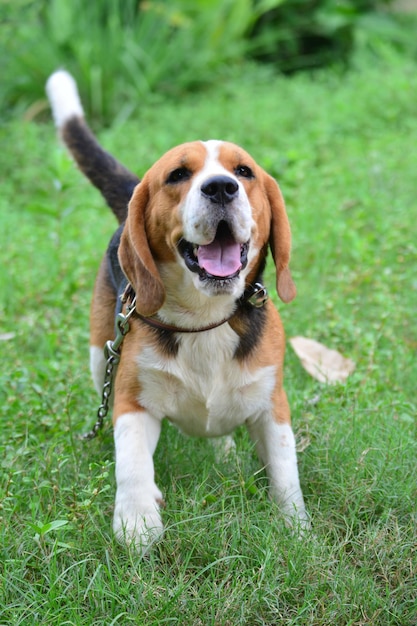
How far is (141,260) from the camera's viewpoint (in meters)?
3.09

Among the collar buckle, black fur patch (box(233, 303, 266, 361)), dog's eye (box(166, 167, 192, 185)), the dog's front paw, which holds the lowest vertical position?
the dog's front paw

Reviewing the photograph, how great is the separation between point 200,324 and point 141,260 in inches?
13.3

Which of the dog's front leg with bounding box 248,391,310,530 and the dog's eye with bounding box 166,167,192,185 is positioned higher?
the dog's eye with bounding box 166,167,192,185

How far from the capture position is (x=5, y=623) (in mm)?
2523

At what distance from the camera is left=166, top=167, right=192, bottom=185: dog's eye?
3.11 m

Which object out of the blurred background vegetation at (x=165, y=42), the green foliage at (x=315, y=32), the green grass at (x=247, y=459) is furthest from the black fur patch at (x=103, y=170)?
the green foliage at (x=315, y=32)

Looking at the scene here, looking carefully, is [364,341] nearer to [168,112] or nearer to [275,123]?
[275,123]

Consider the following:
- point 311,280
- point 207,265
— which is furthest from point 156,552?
point 311,280

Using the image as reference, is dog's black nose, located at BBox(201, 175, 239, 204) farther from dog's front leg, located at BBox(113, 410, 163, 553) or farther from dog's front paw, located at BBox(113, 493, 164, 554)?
dog's front paw, located at BBox(113, 493, 164, 554)

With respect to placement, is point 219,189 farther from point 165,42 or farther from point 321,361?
point 165,42

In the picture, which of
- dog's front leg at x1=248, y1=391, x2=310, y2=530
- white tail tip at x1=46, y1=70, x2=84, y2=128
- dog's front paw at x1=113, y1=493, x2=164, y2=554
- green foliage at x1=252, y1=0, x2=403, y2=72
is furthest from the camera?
green foliage at x1=252, y1=0, x2=403, y2=72

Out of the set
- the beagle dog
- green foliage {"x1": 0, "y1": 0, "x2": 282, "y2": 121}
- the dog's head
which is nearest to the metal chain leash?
the beagle dog

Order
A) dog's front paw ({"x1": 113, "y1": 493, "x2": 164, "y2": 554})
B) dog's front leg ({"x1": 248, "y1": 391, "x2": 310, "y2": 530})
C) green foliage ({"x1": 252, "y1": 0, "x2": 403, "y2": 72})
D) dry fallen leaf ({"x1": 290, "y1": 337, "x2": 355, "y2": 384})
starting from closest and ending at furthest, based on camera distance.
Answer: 1. dog's front paw ({"x1": 113, "y1": 493, "x2": 164, "y2": 554})
2. dog's front leg ({"x1": 248, "y1": 391, "x2": 310, "y2": 530})
3. dry fallen leaf ({"x1": 290, "y1": 337, "x2": 355, "y2": 384})
4. green foliage ({"x1": 252, "y1": 0, "x2": 403, "y2": 72})

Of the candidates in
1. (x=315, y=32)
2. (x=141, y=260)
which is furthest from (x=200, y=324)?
(x=315, y=32)
